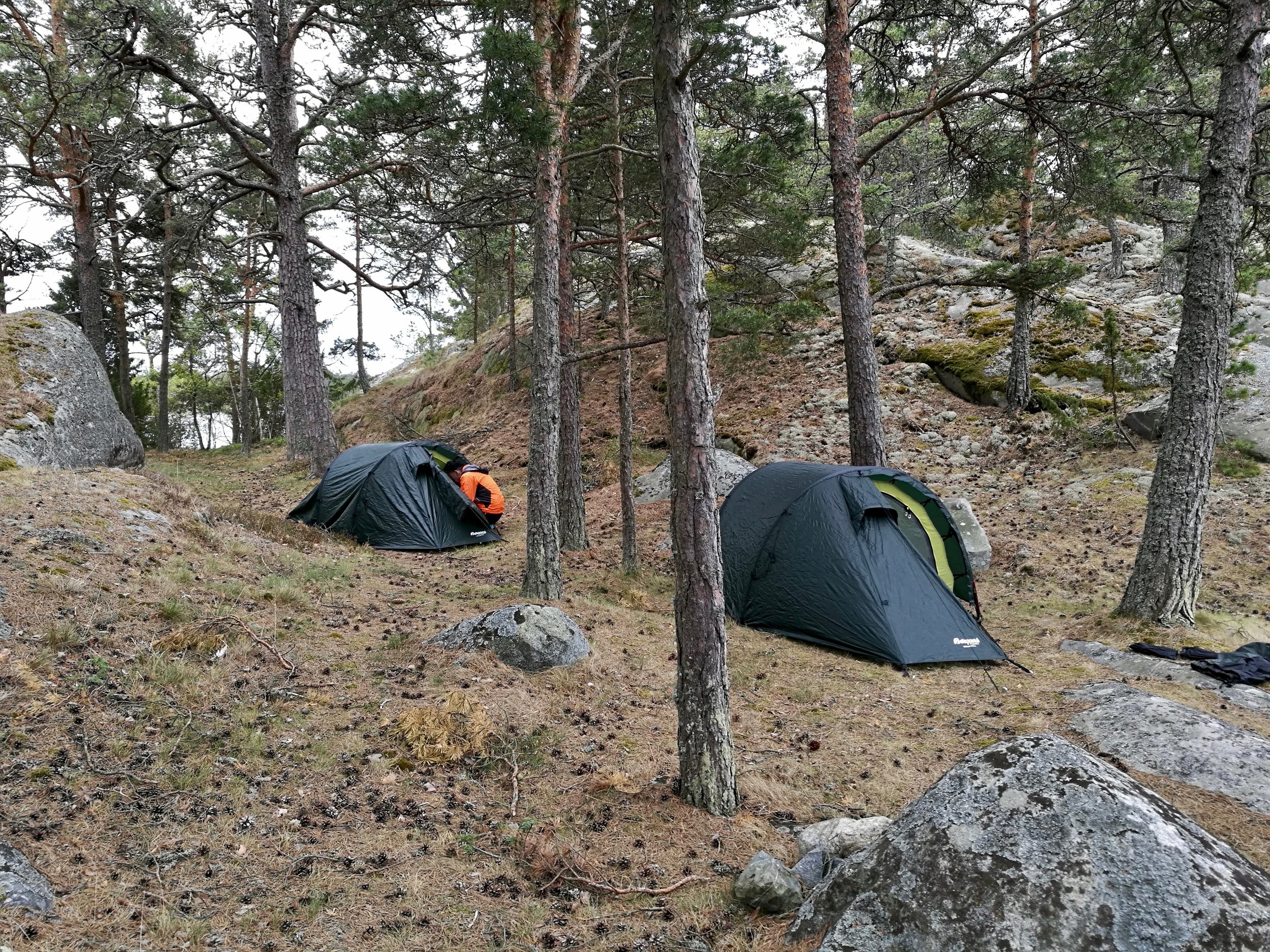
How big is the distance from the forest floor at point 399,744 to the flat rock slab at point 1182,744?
17cm

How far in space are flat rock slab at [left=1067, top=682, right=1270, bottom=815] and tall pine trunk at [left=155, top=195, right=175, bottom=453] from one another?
14398 millimetres

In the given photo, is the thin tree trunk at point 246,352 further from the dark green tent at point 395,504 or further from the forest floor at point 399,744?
the forest floor at point 399,744

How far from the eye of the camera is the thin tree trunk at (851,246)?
883 cm

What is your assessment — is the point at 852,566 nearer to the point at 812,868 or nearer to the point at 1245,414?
the point at 812,868

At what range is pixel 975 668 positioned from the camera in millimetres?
6637

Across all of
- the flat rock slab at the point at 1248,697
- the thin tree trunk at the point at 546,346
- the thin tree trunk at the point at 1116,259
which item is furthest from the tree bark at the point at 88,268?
the thin tree trunk at the point at 1116,259

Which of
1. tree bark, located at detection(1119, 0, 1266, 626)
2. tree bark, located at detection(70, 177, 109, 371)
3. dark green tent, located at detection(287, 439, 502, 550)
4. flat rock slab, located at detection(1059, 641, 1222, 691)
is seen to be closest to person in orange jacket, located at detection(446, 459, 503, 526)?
dark green tent, located at detection(287, 439, 502, 550)

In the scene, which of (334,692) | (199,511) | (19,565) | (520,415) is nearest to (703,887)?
(334,692)

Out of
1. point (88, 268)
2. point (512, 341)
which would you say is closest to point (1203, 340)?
point (512, 341)

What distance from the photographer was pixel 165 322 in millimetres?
19375

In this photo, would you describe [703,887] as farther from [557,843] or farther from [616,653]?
[616,653]

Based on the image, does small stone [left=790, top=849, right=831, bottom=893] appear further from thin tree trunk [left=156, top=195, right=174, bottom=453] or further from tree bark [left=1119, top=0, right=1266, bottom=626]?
thin tree trunk [left=156, top=195, right=174, bottom=453]

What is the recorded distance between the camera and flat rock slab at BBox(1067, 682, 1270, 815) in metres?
4.17

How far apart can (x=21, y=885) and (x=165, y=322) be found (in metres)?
20.8
